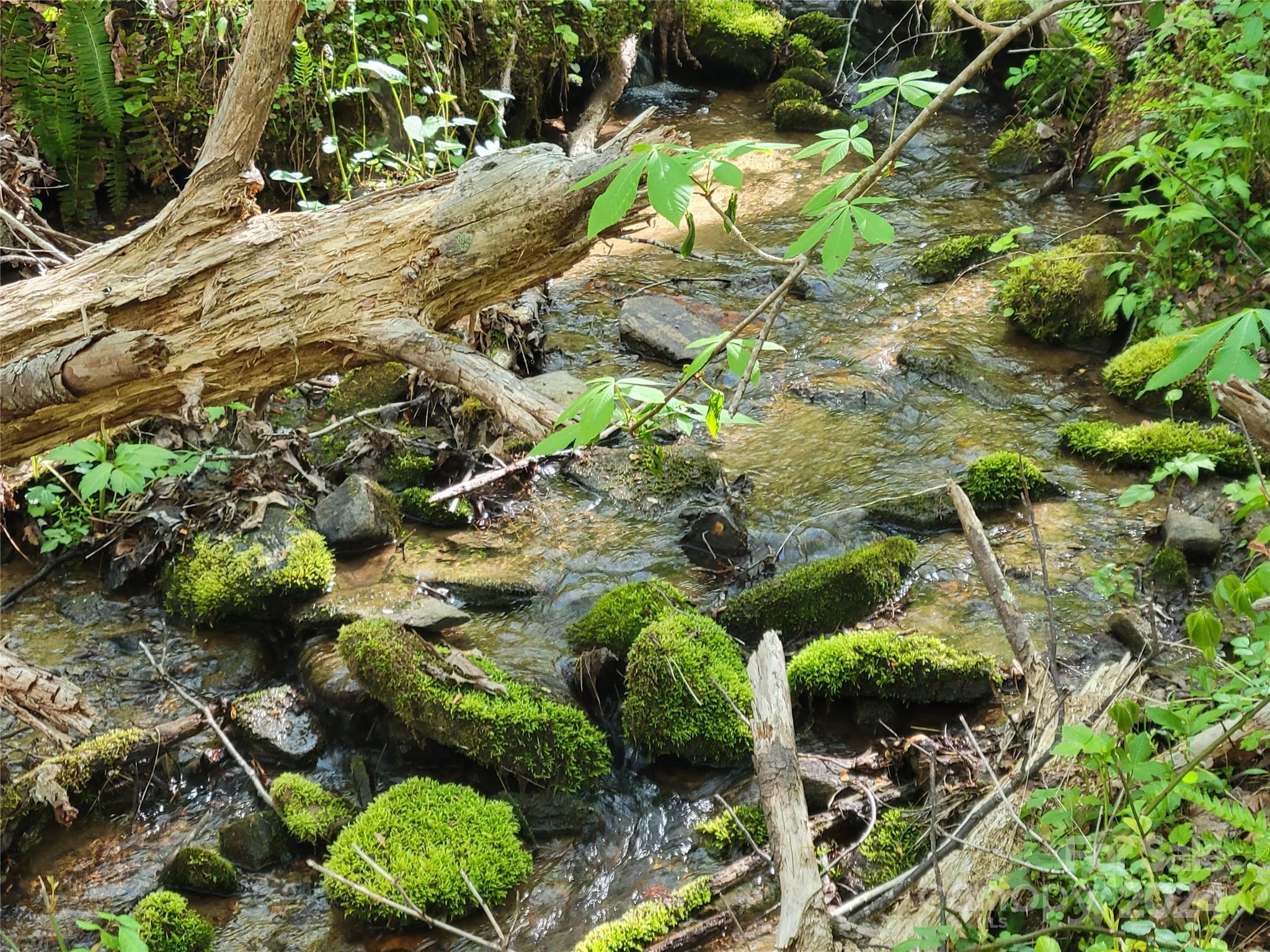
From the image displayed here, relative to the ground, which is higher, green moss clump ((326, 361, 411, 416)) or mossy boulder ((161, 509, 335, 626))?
green moss clump ((326, 361, 411, 416))

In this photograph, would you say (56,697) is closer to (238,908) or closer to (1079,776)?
(238,908)

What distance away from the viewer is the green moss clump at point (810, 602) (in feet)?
14.4

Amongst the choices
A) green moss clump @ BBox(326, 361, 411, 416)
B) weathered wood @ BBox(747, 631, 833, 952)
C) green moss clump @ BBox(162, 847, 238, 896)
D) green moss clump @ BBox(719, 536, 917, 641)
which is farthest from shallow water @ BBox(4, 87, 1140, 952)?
green moss clump @ BBox(326, 361, 411, 416)

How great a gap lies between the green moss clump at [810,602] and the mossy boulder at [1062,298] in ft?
10.7

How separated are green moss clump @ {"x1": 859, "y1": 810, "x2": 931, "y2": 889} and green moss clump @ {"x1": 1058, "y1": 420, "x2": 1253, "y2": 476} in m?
2.93

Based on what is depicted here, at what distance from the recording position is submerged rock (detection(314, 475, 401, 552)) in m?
5.09

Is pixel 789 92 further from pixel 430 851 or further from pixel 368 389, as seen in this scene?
pixel 430 851

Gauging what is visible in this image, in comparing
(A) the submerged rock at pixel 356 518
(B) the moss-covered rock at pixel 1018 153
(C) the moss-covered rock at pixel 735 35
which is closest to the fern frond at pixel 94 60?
(A) the submerged rock at pixel 356 518

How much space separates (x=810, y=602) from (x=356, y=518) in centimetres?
247

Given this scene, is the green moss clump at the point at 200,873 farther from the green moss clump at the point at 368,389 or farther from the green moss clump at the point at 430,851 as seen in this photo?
the green moss clump at the point at 368,389

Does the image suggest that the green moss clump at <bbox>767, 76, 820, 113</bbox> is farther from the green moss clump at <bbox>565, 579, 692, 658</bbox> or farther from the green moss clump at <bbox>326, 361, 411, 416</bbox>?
the green moss clump at <bbox>565, 579, 692, 658</bbox>

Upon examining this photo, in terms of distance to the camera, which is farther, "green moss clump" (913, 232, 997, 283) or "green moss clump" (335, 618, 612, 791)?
"green moss clump" (913, 232, 997, 283)

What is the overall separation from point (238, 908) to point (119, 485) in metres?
1.60

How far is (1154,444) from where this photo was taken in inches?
210
